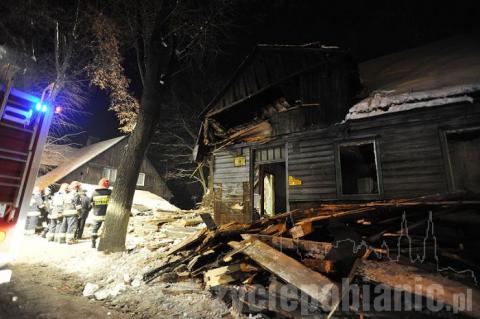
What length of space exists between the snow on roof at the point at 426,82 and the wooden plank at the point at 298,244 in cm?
508

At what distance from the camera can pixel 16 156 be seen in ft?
11.2

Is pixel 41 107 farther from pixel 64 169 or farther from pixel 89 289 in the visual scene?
pixel 64 169

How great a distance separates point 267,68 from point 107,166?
2104 cm

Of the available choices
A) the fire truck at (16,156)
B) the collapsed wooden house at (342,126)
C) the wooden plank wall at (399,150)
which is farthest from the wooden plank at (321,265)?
the wooden plank wall at (399,150)

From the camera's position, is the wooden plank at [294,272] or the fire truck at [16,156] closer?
the fire truck at [16,156]

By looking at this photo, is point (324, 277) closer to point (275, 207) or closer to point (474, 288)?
point (474, 288)

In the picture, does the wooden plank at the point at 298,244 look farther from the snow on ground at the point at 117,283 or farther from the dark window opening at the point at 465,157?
the dark window opening at the point at 465,157

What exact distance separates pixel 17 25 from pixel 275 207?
1480 cm

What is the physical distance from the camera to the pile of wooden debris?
3367 mm

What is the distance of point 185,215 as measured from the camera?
13.8 m

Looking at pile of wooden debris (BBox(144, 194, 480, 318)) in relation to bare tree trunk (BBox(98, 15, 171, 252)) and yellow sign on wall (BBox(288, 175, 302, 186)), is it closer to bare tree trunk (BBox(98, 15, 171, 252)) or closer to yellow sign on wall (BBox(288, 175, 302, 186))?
bare tree trunk (BBox(98, 15, 171, 252))

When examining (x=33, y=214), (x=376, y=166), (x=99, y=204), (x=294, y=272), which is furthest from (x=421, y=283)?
(x=33, y=214)

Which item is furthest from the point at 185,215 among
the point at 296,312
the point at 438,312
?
the point at 438,312

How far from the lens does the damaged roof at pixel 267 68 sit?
9.38 meters
